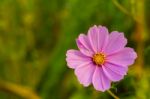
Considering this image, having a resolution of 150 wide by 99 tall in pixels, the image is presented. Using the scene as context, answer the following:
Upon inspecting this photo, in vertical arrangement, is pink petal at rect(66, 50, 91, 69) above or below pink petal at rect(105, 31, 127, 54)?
below

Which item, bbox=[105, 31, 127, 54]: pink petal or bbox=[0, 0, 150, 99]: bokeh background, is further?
bbox=[0, 0, 150, 99]: bokeh background

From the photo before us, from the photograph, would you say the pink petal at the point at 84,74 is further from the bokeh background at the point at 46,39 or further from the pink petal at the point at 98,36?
the bokeh background at the point at 46,39

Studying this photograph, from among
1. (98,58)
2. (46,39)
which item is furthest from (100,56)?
(46,39)

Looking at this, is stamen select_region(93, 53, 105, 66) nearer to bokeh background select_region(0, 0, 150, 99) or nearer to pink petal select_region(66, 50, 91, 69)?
pink petal select_region(66, 50, 91, 69)

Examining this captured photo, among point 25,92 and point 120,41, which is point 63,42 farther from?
point 120,41

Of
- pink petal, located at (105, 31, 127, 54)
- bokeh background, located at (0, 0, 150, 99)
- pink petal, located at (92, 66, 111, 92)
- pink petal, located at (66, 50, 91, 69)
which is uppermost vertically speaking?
bokeh background, located at (0, 0, 150, 99)

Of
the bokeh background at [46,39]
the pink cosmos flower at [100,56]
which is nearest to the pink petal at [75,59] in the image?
A: the pink cosmos flower at [100,56]

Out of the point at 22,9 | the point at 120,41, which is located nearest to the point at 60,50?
the point at 22,9

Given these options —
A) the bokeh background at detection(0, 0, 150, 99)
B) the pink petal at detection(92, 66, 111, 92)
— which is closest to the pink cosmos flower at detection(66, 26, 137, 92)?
the pink petal at detection(92, 66, 111, 92)
